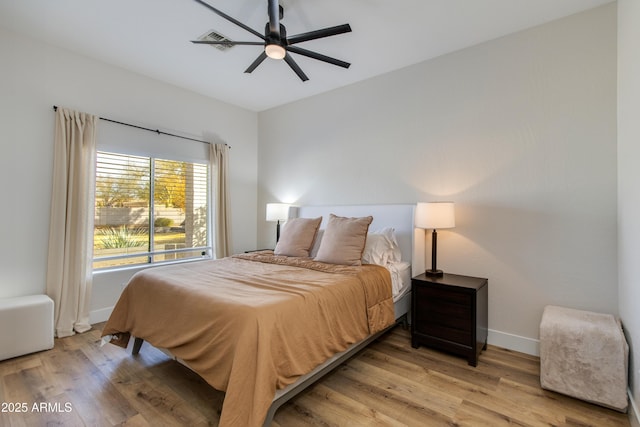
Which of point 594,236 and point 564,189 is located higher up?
point 564,189

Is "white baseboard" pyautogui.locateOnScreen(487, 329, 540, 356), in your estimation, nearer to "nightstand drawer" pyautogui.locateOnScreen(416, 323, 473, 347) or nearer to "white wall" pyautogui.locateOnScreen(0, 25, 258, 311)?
"nightstand drawer" pyautogui.locateOnScreen(416, 323, 473, 347)

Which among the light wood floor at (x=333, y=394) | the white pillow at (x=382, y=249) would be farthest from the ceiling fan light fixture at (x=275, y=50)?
the light wood floor at (x=333, y=394)

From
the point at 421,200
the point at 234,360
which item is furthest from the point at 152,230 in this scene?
the point at 421,200

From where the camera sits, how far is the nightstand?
93.4 inches

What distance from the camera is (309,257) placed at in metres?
3.23

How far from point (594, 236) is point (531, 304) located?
0.73m

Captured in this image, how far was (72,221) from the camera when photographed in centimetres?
301

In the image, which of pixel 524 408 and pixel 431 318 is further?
pixel 431 318

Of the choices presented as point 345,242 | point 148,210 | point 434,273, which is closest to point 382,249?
point 345,242

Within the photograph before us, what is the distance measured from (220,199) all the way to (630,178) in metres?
4.21

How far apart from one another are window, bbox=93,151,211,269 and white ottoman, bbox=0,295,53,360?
774 mm

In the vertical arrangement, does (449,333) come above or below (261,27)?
below

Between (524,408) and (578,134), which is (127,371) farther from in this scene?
(578,134)

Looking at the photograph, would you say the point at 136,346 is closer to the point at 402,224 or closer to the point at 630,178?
the point at 402,224
